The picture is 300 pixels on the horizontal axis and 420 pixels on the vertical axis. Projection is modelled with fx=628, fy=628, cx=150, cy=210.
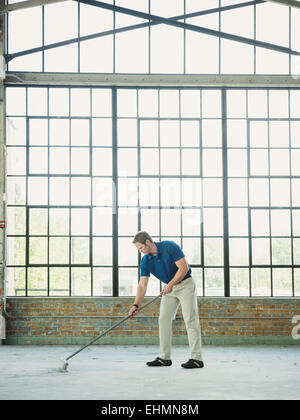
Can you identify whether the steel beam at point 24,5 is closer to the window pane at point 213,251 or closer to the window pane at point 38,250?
the window pane at point 38,250

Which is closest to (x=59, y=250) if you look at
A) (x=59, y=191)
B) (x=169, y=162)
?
(x=59, y=191)

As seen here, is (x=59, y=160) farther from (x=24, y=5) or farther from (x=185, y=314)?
(x=185, y=314)

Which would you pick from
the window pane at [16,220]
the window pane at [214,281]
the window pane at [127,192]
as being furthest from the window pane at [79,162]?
the window pane at [214,281]

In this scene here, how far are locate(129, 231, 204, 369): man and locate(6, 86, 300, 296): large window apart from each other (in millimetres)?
2173

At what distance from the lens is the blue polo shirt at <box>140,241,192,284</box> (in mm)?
6574

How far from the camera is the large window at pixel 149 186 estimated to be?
29.1 feet

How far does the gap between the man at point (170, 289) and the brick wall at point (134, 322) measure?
79.5 inches

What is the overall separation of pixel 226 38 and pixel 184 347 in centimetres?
445

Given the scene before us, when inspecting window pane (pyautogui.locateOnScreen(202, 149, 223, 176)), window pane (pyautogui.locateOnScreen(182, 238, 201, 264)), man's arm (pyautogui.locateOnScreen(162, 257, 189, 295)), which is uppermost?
window pane (pyautogui.locateOnScreen(202, 149, 223, 176))

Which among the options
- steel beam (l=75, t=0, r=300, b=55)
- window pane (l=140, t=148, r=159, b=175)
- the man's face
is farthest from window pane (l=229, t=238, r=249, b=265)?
steel beam (l=75, t=0, r=300, b=55)

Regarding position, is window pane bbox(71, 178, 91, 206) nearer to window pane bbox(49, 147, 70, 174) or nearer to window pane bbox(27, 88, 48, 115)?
window pane bbox(49, 147, 70, 174)

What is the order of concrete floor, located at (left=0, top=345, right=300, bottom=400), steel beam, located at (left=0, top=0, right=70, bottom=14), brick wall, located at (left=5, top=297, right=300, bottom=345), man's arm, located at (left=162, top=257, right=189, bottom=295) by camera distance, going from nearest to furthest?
1. concrete floor, located at (left=0, top=345, right=300, bottom=400)
2. man's arm, located at (left=162, top=257, right=189, bottom=295)
3. steel beam, located at (left=0, top=0, right=70, bottom=14)
4. brick wall, located at (left=5, top=297, right=300, bottom=345)

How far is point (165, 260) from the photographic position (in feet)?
21.7
